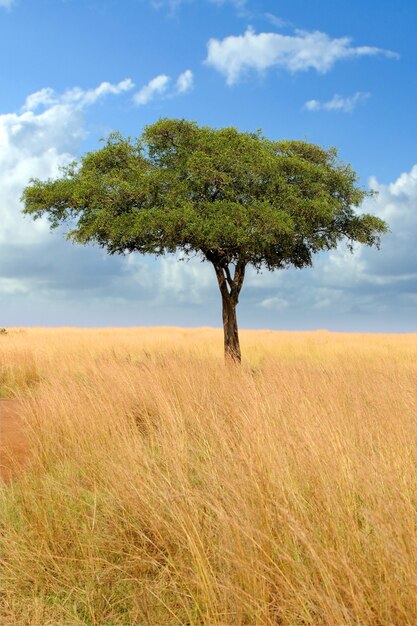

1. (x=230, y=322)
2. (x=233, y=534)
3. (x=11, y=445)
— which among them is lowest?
(x=11, y=445)

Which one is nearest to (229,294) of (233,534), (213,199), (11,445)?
(213,199)

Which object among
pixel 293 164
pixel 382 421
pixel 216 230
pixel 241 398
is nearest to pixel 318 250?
pixel 293 164

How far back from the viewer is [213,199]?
20094mm

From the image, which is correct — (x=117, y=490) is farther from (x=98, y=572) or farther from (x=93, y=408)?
(x=93, y=408)

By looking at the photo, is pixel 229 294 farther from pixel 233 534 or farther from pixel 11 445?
pixel 233 534

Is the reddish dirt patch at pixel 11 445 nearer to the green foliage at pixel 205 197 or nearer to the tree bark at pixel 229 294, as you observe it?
the green foliage at pixel 205 197

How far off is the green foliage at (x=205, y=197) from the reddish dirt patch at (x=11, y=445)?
8.93 metres

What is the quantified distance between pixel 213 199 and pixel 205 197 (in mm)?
404

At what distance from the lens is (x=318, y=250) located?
22.8 m

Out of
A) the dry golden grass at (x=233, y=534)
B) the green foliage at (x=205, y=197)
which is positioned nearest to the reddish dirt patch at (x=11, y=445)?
the dry golden grass at (x=233, y=534)

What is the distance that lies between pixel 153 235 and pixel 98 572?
1629 centimetres

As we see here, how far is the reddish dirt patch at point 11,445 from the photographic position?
Result: 24.2 ft

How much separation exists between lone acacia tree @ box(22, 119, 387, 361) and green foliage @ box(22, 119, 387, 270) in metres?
0.04

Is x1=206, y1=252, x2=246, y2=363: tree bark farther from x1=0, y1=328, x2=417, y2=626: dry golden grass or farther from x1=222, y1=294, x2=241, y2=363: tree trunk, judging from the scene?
x1=0, y1=328, x2=417, y2=626: dry golden grass
